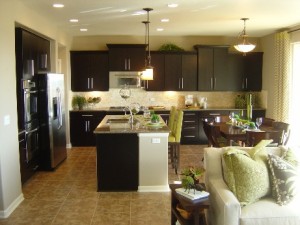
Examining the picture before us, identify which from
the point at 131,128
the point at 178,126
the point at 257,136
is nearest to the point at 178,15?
the point at 178,126

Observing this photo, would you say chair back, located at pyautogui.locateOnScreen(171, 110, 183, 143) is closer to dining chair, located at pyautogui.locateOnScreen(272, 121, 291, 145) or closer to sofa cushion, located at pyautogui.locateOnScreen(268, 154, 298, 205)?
dining chair, located at pyautogui.locateOnScreen(272, 121, 291, 145)

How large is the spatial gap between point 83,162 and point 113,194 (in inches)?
84.6

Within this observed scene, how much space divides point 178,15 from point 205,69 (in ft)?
9.65

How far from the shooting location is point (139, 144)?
5.00 metres

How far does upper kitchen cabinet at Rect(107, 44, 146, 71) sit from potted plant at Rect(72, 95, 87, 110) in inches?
42.5

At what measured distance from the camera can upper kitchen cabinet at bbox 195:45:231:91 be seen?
8.73 meters

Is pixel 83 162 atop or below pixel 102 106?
below

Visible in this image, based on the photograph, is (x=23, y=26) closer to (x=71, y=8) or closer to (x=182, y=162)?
(x=71, y=8)

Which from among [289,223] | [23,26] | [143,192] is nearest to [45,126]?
[23,26]

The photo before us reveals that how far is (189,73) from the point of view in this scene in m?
8.80

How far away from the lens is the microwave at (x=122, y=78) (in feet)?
28.8

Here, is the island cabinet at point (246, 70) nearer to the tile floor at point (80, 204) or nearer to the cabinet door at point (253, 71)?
the cabinet door at point (253, 71)

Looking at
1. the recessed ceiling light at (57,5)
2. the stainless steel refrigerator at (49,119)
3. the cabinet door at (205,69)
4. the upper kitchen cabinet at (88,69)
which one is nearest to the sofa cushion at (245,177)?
the recessed ceiling light at (57,5)

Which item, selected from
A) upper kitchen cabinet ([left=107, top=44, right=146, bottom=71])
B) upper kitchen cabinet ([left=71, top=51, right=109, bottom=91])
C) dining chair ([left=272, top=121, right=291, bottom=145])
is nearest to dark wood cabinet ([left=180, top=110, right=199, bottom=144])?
upper kitchen cabinet ([left=107, top=44, right=146, bottom=71])
